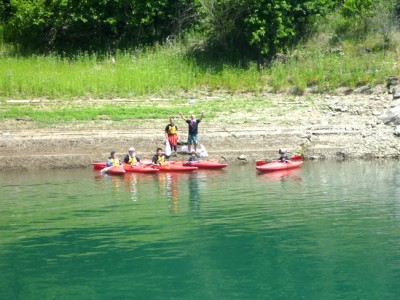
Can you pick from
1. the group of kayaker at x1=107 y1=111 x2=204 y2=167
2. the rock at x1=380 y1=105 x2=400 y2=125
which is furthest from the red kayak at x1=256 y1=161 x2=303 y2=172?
the rock at x1=380 y1=105 x2=400 y2=125

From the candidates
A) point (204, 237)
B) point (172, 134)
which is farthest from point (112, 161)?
point (204, 237)

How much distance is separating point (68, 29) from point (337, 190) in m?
21.2

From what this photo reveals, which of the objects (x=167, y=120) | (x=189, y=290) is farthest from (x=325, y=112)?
(x=189, y=290)

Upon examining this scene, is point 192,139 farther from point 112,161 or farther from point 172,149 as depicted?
point 112,161

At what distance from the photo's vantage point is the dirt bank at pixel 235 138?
79.2 ft

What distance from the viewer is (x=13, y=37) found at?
1393 inches

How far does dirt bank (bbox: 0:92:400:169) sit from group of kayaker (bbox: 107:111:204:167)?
1.97 feet

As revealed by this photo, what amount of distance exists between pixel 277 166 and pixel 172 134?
395 cm

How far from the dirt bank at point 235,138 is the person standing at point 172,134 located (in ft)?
1.76

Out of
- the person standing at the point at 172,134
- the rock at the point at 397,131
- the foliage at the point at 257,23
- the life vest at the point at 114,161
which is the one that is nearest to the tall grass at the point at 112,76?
the foliage at the point at 257,23

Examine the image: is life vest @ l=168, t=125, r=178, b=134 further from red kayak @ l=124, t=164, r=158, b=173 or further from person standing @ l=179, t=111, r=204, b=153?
red kayak @ l=124, t=164, r=158, b=173

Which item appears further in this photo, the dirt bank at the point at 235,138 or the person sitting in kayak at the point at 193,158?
the dirt bank at the point at 235,138

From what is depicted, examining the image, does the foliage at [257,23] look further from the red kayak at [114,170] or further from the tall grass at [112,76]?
the red kayak at [114,170]

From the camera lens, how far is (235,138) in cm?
2481
